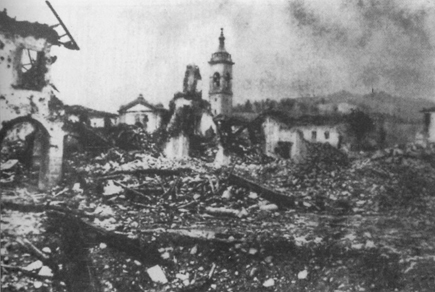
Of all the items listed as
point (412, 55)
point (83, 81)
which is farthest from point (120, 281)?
point (412, 55)

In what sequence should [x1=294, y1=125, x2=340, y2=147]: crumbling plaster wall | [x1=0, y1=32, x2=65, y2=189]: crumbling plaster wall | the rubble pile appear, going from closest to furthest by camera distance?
the rubble pile < [x1=294, y1=125, x2=340, y2=147]: crumbling plaster wall < [x1=0, y1=32, x2=65, y2=189]: crumbling plaster wall

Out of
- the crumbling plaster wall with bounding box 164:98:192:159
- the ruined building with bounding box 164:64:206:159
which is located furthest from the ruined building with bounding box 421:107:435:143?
the crumbling plaster wall with bounding box 164:98:192:159

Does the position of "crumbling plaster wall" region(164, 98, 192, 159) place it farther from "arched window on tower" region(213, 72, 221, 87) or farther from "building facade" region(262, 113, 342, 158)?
"building facade" region(262, 113, 342, 158)

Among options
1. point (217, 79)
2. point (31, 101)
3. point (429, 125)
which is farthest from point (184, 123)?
point (429, 125)

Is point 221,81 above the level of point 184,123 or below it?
above

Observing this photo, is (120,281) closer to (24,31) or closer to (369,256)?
(369,256)

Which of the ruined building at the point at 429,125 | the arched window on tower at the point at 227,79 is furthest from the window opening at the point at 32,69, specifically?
the ruined building at the point at 429,125

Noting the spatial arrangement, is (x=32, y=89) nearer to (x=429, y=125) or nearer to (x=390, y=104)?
(x=390, y=104)

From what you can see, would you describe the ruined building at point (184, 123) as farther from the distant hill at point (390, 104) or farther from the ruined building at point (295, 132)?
the distant hill at point (390, 104)
